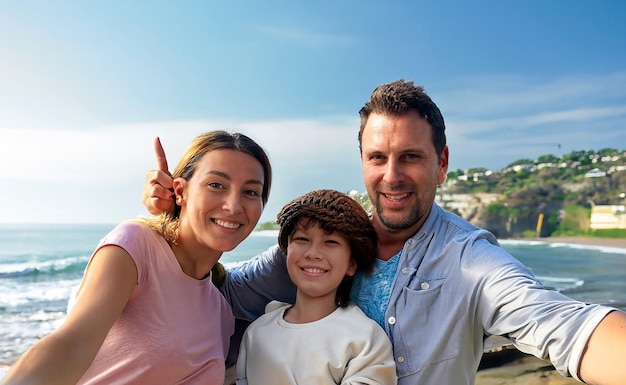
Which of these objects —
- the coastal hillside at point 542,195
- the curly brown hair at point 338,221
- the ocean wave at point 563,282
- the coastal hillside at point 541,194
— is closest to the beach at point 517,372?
the curly brown hair at point 338,221

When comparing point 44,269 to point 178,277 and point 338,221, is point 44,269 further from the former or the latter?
point 338,221

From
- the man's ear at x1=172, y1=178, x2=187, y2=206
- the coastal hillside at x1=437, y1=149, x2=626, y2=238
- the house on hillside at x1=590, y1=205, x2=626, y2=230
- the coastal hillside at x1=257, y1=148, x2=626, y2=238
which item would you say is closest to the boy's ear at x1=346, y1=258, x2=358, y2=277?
the man's ear at x1=172, y1=178, x2=187, y2=206

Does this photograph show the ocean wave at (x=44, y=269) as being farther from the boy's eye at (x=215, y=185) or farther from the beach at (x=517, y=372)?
the boy's eye at (x=215, y=185)

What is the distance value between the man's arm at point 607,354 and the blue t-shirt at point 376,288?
84 centimetres

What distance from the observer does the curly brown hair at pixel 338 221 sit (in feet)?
7.92

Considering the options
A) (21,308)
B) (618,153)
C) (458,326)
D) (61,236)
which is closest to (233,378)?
(458,326)

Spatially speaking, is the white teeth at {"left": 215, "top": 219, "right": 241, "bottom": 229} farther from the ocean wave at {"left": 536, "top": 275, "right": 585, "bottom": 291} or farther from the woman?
the ocean wave at {"left": 536, "top": 275, "right": 585, "bottom": 291}

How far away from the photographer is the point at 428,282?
2430 mm

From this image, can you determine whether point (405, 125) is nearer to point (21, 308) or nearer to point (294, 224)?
point (294, 224)

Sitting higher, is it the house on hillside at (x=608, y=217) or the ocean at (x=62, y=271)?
the house on hillside at (x=608, y=217)

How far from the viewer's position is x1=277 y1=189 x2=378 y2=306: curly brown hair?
2.41 metres

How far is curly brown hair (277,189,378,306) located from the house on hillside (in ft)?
148

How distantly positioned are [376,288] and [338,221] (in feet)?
1.14

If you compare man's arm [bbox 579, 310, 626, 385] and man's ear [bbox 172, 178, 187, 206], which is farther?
man's ear [bbox 172, 178, 187, 206]
